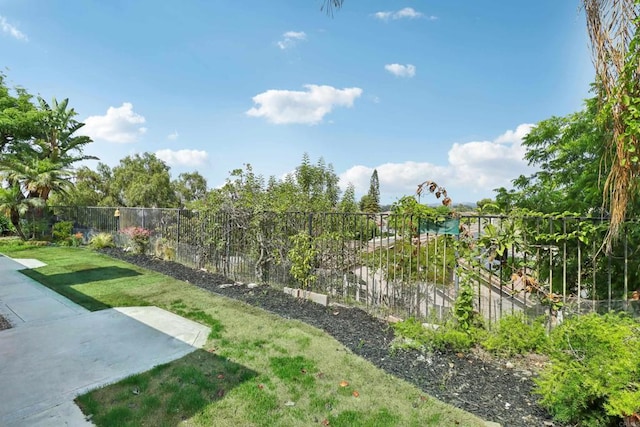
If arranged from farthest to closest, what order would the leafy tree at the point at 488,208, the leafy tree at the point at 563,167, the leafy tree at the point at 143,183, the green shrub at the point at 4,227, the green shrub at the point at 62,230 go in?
the leafy tree at the point at 143,183 < the green shrub at the point at 4,227 < the green shrub at the point at 62,230 < the leafy tree at the point at 488,208 < the leafy tree at the point at 563,167

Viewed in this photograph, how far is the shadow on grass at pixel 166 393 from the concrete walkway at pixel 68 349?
16 cm

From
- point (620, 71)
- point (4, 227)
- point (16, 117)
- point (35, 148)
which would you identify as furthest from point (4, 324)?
point (16, 117)

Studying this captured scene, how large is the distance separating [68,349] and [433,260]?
4949 mm

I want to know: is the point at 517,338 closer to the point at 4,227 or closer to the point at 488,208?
the point at 488,208

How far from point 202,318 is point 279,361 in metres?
1.97

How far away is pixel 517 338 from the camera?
11.4ft

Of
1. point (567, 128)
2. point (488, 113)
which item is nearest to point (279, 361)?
point (567, 128)

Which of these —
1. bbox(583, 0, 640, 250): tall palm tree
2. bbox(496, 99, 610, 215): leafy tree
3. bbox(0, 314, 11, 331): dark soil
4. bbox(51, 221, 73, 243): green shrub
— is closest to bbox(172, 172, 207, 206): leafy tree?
bbox(51, 221, 73, 243): green shrub

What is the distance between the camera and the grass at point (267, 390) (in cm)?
255

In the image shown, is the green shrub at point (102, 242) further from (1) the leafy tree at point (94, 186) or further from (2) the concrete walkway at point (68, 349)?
(1) the leafy tree at point (94, 186)

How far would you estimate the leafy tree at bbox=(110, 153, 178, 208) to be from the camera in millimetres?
25812

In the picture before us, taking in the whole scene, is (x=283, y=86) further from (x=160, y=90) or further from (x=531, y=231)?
(x=531, y=231)

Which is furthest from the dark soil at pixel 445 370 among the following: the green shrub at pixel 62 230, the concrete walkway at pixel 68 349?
the green shrub at pixel 62 230

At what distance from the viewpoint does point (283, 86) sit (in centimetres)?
931
